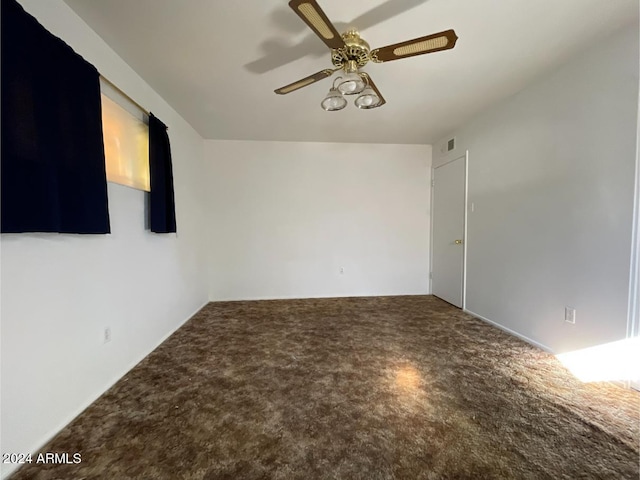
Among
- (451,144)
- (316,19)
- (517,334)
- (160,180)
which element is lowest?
(517,334)

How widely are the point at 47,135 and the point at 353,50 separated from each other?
1.81 m

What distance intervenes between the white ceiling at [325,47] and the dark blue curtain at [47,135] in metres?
0.50

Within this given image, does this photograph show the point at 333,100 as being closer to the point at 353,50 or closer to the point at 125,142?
the point at 353,50

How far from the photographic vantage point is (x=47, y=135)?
54.1 inches

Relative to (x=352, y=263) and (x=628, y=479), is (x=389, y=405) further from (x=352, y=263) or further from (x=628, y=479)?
(x=352, y=263)

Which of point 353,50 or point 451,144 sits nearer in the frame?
point 353,50

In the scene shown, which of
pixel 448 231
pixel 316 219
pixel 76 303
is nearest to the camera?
pixel 76 303

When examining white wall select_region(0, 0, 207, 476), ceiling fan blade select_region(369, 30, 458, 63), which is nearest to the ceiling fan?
ceiling fan blade select_region(369, 30, 458, 63)

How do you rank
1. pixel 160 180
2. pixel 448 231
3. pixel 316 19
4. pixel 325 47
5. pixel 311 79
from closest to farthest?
pixel 316 19 < pixel 311 79 < pixel 325 47 < pixel 160 180 < pixel 448 231

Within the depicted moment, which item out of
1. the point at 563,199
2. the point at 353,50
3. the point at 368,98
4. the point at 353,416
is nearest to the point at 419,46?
the point at 353,50

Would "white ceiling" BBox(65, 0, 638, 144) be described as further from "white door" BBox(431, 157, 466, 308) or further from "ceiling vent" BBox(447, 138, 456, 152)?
"white door" BBox(431, 157, 466, 308)

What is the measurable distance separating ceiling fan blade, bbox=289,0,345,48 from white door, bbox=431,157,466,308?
2736 mm

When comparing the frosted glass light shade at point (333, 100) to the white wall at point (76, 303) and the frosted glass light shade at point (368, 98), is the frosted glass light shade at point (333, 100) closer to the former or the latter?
the frosted glass light shade at point (368, 98)

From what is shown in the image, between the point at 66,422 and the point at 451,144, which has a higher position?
the point at 451,144
